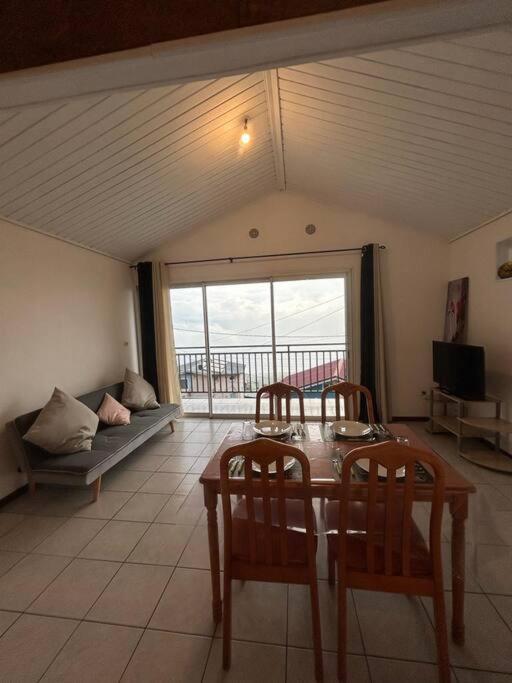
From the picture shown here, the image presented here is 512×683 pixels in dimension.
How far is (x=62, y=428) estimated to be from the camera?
2.48 metres

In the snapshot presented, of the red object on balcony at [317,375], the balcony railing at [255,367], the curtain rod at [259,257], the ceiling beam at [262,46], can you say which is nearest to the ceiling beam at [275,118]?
Result: the curtain rod at [259,257]

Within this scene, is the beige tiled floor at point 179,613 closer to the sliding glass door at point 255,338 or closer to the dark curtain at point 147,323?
the dark curtain at point 147,323

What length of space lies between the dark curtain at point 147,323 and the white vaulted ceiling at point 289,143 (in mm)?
814

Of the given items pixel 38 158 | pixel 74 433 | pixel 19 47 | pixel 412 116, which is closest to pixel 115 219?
pixel 38 158

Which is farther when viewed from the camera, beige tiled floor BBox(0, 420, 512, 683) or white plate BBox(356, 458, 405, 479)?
white plate BBox(356, 458, 405, 479)

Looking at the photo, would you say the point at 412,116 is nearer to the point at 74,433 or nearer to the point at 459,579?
the point at 459,579

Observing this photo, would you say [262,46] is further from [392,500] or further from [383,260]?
[383,260]

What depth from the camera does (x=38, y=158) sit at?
6.74 feet

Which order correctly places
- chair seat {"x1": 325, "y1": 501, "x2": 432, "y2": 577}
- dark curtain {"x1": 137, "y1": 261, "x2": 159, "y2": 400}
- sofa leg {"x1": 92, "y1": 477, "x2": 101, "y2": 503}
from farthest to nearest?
dark curtain {"x1": 137, "y1": 261, "x2": 159, "y2": 400} → sofa leg {"x1": 92, "y1": 477, "x2": 101, "y2": 503} → chair seat {"x1": 325, "y1": 501, "x2": 432, "y2": 577}

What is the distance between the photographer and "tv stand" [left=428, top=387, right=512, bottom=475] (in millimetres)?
2676

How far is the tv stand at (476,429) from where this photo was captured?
268 cm

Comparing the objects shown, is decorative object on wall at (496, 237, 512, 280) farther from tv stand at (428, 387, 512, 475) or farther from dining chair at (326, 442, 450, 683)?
dining chair at (326, 442, 450, 683)

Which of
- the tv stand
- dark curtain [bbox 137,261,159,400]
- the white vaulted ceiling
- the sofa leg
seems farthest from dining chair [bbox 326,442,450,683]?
dark curtain [bbox 137,261,159,400]

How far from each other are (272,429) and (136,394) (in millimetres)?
2413
